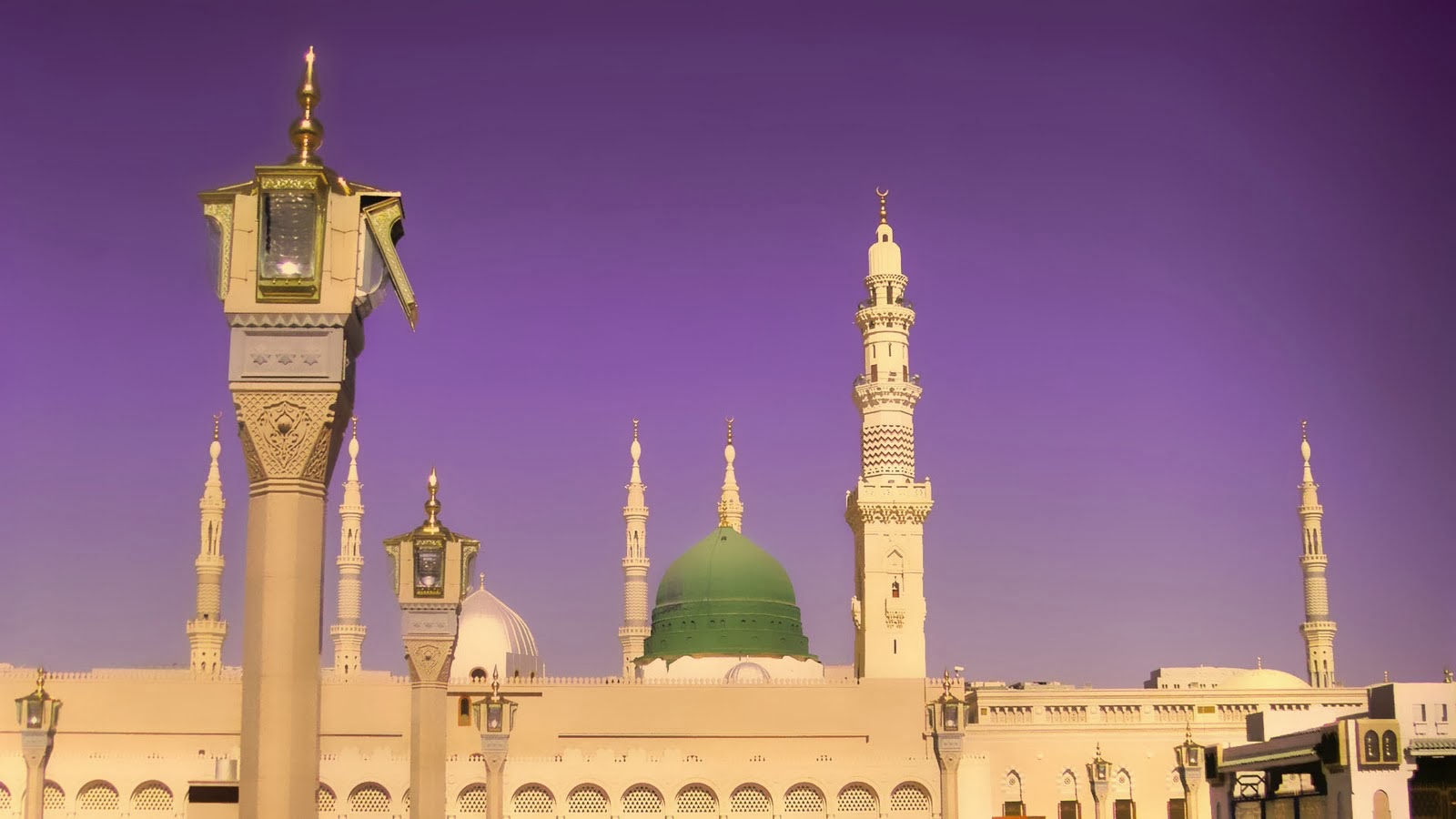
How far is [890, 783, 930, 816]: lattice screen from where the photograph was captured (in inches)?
2009

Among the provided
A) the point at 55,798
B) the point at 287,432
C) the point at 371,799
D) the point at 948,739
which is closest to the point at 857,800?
the point at 948,739

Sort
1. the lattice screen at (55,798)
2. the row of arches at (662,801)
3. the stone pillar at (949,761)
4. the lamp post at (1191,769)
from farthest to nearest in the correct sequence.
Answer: the row of arches at (662,801) < the lattice screen at (55,798) < the stone pillar at (949,761) < the lamp post at (1191,769)

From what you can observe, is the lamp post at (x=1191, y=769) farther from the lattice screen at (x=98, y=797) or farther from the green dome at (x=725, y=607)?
the lattice screen at (x=98, y=797)

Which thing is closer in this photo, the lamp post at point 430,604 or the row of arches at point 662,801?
the lamp post at point 430,604

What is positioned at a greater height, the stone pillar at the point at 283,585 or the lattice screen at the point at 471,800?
the stone pillar at the point at 283,585

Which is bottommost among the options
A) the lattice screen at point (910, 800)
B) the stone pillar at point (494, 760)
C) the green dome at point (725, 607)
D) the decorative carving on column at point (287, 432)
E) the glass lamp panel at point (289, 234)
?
the lattice screen at point (910, 800)

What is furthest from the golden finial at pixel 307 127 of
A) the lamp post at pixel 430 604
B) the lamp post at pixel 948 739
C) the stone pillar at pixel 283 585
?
the lamp post at pixel 948 739

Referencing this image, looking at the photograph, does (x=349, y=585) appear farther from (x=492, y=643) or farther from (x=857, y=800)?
(x=857, y=800)

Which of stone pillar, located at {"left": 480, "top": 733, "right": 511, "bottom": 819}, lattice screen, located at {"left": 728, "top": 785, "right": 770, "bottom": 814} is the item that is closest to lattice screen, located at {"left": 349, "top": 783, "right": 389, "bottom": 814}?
lattice screen, located at {"left": 728, "top": 785, "right": 770, "bottom": 814}

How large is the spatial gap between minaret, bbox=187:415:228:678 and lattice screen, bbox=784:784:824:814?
22.7 m

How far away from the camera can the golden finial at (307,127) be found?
12.4 meters

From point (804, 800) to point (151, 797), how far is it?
1942 cm

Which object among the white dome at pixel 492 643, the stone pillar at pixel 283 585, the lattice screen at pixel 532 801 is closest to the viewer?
the stone pillar at pixel 283 585

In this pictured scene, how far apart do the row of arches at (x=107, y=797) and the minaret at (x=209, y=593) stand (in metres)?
11.1
